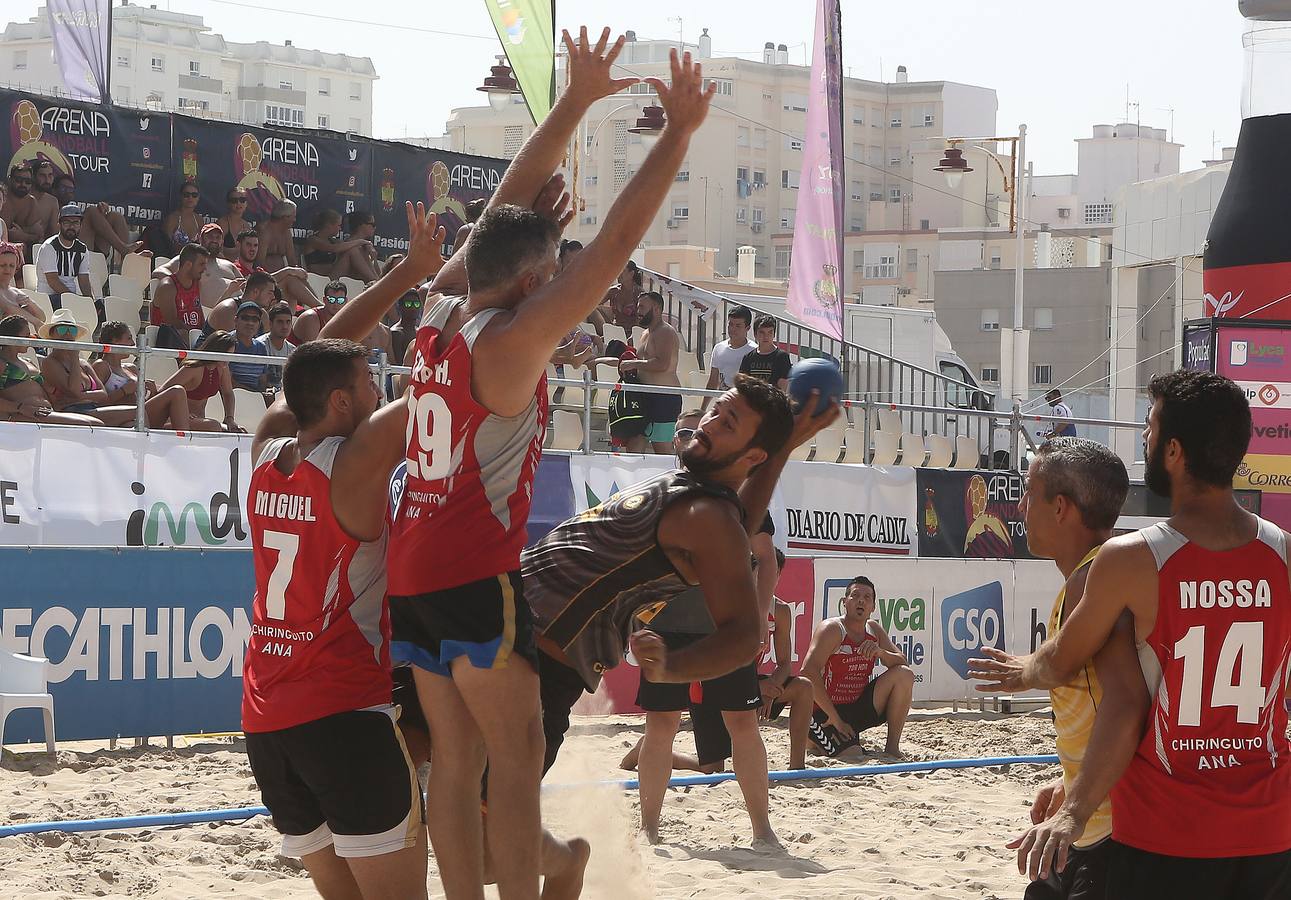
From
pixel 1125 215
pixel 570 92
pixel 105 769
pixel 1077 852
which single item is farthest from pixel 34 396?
pixel 1125 215

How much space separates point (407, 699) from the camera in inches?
151

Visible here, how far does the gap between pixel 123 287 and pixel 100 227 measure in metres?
1.27

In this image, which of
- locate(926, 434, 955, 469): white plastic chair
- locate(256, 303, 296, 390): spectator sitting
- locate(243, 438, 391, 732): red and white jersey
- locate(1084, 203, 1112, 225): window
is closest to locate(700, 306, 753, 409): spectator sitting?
locate(926, 434, 955, 469): white plastic chair

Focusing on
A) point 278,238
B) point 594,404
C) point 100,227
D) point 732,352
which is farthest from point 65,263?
point 732,352

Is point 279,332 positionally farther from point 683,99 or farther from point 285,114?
point 285,114

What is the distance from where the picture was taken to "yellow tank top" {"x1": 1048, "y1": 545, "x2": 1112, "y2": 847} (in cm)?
316

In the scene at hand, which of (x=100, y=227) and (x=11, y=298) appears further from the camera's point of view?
(x=100, y=227)

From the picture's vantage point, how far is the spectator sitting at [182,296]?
1179cm

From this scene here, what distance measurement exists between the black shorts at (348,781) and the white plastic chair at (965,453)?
11836 mm

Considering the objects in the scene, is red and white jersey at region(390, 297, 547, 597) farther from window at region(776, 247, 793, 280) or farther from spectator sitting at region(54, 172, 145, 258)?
window at region(776, 247, 793, 280)

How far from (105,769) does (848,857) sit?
402 cm

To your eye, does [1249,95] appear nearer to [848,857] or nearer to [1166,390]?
[848,857]

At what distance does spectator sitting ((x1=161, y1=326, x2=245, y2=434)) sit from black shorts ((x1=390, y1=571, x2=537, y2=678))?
686 centimetres

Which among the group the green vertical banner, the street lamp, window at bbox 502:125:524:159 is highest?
window at bbox 502:125:524:159
